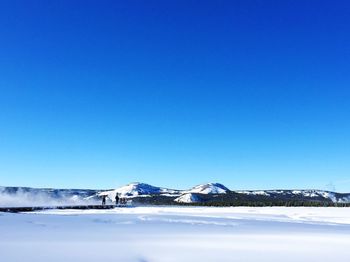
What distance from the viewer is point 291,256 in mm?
8117

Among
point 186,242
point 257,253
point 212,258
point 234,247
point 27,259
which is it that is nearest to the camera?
point 27,259

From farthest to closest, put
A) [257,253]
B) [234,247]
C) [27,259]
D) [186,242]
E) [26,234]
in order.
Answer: [26,234] < [186,242] < [234,247] < [257,253] < [27,259]

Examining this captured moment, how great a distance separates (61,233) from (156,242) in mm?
2878

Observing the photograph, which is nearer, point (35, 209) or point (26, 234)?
point (26, 234)

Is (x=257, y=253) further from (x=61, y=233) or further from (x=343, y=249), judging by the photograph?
(x=61, y=233)

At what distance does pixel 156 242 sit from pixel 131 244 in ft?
2.36

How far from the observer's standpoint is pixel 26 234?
10.5 meters

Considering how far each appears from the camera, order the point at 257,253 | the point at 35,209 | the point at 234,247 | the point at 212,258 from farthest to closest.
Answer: the point at 35,209 < the point at 234,247 < the point at 257,253 < the point at 212,258

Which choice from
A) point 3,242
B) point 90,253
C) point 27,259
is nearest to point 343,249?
point 90,253

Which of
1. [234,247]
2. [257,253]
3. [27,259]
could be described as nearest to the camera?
[27,259]

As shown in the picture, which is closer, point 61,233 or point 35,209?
point 61,233

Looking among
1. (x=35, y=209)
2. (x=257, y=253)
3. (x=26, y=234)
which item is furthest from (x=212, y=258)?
(x=35, y=209)

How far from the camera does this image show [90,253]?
7828mm

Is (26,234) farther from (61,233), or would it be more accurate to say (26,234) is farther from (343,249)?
(343,249)
